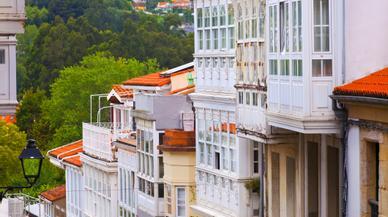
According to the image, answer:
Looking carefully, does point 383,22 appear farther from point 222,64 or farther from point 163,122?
point 163,122

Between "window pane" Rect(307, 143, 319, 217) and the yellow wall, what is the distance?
14324 mm

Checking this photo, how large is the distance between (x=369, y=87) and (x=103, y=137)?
116ft

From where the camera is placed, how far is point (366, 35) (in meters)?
30.5

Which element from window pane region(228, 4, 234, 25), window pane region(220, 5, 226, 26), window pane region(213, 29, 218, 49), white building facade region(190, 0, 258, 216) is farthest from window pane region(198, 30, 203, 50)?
window pane region(228, 4, 234, 25)

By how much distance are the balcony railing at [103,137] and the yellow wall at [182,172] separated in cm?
1020

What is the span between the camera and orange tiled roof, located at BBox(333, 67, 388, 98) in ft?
93.2

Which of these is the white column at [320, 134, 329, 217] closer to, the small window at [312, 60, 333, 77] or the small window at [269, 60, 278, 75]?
the small window at [269, 60, 278, 75]

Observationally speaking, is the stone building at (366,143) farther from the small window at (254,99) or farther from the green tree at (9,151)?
the green tree at (9,151)

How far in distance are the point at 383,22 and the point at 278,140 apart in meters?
5.03

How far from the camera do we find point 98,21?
182250 millimetres

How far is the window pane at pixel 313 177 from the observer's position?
3397 cm

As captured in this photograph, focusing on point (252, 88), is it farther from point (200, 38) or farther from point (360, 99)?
point (360, 99)

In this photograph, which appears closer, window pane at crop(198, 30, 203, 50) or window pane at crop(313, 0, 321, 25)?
window pane at crop(313, 0, 321, 25)

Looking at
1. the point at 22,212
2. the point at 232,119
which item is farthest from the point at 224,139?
the point at 22,212
